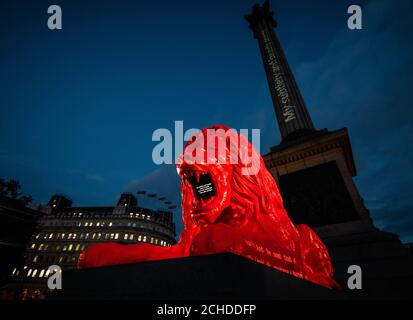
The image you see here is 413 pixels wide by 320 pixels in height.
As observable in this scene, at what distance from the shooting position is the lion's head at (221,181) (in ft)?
11.3

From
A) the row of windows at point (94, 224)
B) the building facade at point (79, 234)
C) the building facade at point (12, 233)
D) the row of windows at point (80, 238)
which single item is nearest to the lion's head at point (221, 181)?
the building facade at point (12, 233)

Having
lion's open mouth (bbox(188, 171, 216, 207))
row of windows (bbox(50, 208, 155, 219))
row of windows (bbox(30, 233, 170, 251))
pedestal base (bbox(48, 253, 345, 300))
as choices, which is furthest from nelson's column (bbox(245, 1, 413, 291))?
row of windows (bbox(50, 208, 155, 219))

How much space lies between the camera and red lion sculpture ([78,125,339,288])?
332cm

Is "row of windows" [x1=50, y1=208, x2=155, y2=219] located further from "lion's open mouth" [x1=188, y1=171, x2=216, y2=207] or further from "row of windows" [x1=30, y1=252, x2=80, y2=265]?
"lion's open mouth" [x1=188, y1=171, x2=216, y2=207]

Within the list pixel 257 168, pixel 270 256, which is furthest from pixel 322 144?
pixel 270 256

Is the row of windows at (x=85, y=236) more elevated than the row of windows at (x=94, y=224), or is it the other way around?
the row of windows at (x=94, y=224)

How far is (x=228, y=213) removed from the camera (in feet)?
11.6

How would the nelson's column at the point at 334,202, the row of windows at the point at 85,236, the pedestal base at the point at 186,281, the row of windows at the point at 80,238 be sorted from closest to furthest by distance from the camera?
the pedestal base at the point at 186,281
the nelson's column at the point at 334,202
the row of windows at the point at 80,238
the row of windows at the point at 85,236

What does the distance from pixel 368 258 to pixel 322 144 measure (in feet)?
13.9

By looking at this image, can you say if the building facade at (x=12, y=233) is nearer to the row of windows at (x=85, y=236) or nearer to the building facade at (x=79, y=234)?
the building facade at (x=79, y=234)

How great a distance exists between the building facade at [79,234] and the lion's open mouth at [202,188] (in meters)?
49.7

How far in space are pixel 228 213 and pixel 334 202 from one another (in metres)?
5.84

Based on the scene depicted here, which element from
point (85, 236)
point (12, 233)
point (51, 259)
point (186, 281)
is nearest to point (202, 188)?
point (186, 281)

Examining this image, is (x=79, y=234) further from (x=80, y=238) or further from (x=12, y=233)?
(x=12, y=233)
